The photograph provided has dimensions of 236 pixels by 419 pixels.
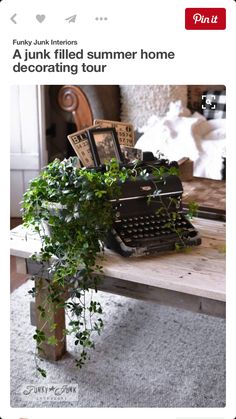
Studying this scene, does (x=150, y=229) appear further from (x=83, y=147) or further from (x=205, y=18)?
(x=205, y=18)

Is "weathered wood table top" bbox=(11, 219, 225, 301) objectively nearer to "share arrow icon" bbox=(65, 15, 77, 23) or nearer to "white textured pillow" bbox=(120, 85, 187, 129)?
"share arrow icon" bbox=(65, 15, 77, 23)

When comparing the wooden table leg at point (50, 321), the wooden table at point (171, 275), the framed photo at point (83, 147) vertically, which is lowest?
the wooden table leg at point (50, 321)

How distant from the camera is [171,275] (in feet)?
4.11

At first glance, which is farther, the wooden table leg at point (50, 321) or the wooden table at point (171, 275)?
the wooden table leg at point (50, 321)

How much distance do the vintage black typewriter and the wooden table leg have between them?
0.22m

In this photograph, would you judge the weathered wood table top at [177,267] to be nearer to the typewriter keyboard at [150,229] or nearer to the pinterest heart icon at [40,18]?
the typewriter keyboard at [150,229]

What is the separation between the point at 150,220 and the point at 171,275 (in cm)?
19

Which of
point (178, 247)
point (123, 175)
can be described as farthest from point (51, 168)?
point (178, 247)

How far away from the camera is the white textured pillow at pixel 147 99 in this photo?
2756 millimetres

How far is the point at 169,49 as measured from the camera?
994 mm

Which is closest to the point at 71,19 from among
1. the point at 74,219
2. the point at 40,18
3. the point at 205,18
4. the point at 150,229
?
the point at 40,18

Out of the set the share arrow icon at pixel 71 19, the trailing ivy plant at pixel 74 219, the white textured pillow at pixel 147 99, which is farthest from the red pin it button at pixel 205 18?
the white textured pillow at pixel 147 99

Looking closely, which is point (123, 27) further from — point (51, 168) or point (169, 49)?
point (51, 168)

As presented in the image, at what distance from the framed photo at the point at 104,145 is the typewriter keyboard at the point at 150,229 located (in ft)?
0.54
